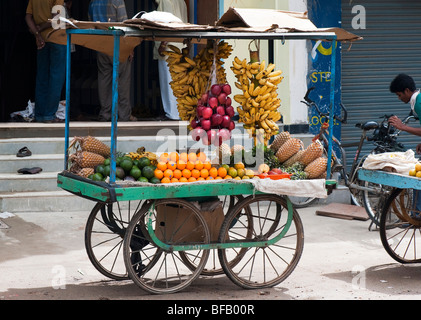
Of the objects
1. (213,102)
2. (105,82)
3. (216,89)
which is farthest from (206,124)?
(105,82)

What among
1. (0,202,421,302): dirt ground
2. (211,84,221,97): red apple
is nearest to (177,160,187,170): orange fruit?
(211,84,221,97): red apple

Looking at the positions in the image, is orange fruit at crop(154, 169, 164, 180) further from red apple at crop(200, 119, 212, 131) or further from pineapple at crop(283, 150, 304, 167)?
pineapple at crop(283, 150, 304, 167)

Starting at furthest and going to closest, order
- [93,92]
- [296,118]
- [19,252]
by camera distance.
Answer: [93,92] < [296,118] < [19,252]

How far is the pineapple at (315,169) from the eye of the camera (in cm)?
591

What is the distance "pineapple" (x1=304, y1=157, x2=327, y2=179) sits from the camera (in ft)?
19.4

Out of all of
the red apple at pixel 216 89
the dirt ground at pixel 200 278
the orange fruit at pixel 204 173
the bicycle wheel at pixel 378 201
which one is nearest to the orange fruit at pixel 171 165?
the orange fruit at pixel 204 173

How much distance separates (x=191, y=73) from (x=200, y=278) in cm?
175

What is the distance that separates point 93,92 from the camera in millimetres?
11945

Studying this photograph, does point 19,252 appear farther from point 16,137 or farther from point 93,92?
point 93,92

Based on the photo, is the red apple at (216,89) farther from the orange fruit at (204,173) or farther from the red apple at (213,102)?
the orange fruit at (204,173)

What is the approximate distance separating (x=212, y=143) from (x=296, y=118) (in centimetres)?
431

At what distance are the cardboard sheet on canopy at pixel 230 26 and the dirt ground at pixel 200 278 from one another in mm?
2000

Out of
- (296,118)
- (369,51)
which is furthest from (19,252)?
(369,51)

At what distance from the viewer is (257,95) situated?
592 centimetres
